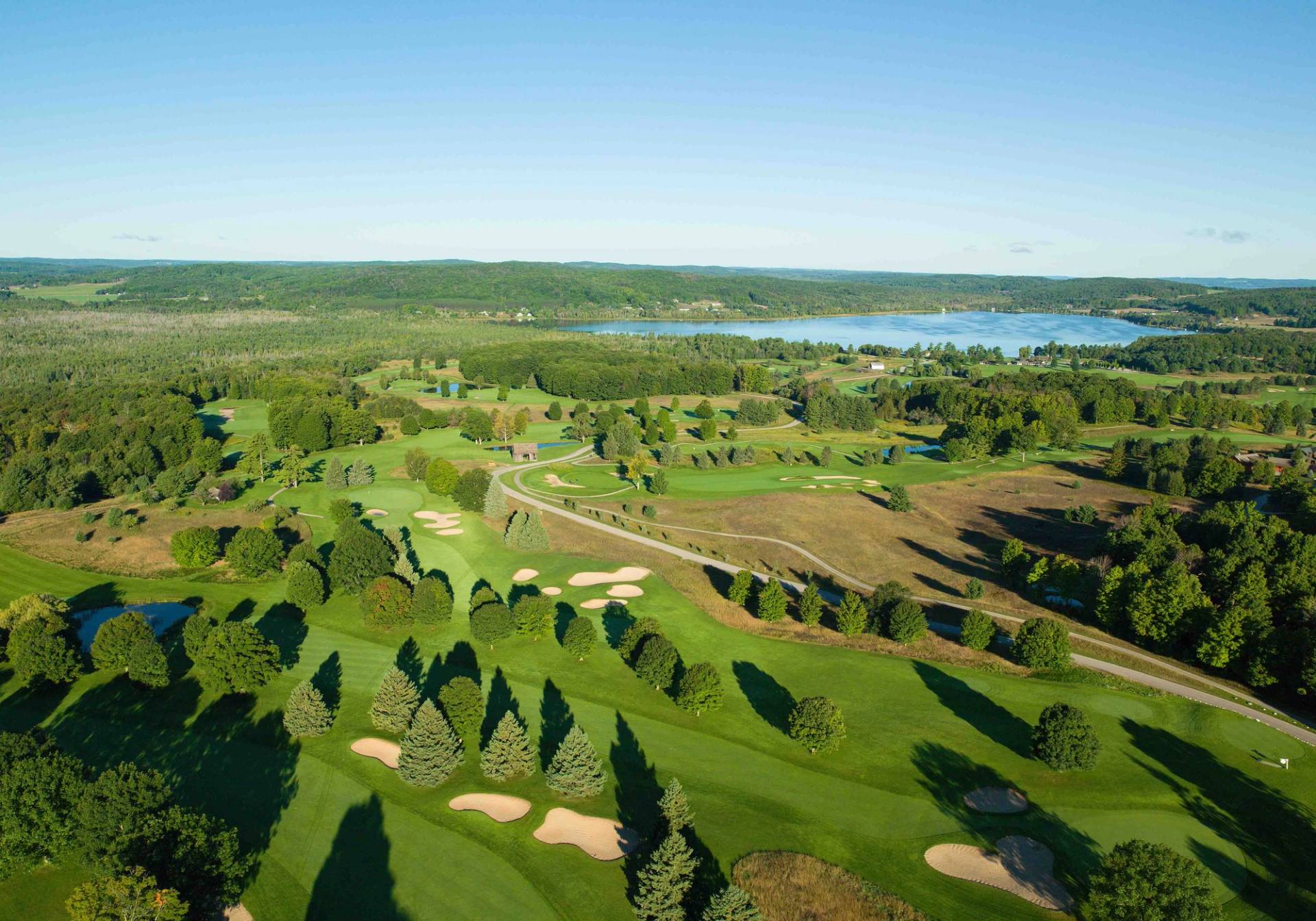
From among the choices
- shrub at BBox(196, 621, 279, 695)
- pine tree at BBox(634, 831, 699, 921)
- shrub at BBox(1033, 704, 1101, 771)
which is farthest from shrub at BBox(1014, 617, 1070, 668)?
shrub at BBox(196, 621, 279, 695)

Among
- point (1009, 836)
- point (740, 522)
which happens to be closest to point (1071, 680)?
point (1009, 836)

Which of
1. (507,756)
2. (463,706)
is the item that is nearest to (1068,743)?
(507,756)

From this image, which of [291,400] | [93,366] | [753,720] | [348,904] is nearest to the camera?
[348,904]

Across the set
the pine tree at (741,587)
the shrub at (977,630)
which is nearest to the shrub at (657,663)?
the pine tree at (741,587)

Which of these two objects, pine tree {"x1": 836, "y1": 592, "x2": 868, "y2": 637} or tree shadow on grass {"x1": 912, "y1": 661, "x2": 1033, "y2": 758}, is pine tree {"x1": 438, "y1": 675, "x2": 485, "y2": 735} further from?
tree shadow on grass {"x1": 912, "y1": 661, "x2": 1033, "y2": 758}

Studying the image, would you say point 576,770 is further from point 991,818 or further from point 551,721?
point 991,818

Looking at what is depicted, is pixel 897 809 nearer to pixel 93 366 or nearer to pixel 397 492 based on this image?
pixel 397 492
